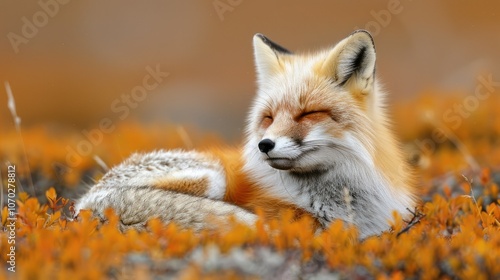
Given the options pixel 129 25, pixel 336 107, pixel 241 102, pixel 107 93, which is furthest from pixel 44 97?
pixel 336 107

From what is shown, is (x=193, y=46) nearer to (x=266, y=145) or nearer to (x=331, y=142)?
(x=331, y=142)

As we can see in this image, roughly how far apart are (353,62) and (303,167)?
33.5 inches

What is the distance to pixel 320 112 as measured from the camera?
13.0 ft

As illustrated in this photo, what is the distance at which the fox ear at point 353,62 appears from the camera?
3996 millimetres

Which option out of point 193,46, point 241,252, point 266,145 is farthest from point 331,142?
point 193,46

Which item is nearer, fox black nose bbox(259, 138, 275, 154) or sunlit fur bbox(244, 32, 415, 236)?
fox black nose bbox(259, 138, 275, 154)

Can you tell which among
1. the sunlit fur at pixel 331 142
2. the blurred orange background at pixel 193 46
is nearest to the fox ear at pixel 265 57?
the sunlit fur at pixel 331 142

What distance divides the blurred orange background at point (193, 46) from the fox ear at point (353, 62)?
8.85 metres

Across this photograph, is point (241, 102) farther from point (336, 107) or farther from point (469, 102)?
point (336, 107)

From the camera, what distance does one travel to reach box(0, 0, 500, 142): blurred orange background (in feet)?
45.1

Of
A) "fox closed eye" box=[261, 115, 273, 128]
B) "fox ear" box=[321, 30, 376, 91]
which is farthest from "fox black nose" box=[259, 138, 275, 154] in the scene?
"fox ear" box=[321, 30, 376, 91]

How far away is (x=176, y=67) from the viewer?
1572 cm

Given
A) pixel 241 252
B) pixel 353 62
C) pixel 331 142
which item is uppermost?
pixel 353 62

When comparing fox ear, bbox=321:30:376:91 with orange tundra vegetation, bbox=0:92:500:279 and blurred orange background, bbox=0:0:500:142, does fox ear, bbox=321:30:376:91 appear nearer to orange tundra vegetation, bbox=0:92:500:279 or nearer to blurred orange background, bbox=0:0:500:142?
orange tundra vegetation, bbox=0:92:500:279
